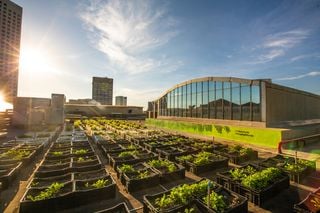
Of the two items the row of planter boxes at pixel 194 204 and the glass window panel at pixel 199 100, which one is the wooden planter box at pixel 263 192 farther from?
the glass window panel at pixel 199 100

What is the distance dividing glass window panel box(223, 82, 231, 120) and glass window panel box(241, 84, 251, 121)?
1.85 m

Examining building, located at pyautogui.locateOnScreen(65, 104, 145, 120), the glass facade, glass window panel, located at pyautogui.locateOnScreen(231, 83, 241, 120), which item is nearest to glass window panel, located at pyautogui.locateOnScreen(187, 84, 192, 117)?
the glass facade

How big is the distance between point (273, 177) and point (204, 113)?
1866 cm

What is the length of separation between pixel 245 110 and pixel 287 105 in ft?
22.2

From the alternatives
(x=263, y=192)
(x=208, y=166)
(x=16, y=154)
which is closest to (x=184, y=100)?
(x=208, y=166)

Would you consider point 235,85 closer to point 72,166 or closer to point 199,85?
point 199,85

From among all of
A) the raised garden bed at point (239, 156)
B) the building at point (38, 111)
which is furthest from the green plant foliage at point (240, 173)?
the building at point (38, 111)

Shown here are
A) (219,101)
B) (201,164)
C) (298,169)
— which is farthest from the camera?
(219,101)

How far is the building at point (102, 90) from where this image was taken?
16162 cm

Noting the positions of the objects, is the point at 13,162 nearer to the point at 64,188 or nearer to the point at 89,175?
the point at 89,175

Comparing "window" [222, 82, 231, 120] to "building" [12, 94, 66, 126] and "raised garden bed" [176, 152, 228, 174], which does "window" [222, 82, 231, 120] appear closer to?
"raised garden bed" [176, 152, 228, 174]

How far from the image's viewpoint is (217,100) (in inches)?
936

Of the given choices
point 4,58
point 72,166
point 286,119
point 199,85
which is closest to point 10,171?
point 72,166

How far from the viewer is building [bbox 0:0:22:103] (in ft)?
284
